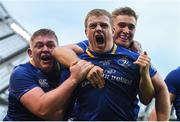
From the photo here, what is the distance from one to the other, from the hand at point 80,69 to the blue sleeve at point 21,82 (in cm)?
41

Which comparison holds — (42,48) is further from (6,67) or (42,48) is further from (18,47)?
(18,47)

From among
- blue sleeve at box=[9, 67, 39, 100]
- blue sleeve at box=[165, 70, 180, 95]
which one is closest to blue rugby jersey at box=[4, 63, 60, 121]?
blue sleeve at box=[9, 67, 39, 100]

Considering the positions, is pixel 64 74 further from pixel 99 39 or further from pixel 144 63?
pixel 144 63

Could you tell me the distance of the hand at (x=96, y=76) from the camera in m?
3.49

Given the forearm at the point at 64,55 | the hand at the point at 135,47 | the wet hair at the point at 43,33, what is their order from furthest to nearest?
1. the hand at the point at 135,47
2. the wet hair at the point at 43,33
3. the forearm at the point at 64,55

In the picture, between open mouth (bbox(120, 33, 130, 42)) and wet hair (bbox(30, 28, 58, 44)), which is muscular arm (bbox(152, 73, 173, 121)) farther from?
wet hair (bbox(30, 28, 58, 44))

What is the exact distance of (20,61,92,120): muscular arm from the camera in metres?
3.51

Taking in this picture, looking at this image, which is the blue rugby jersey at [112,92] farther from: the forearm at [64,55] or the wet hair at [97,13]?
the wet hair at [97,13]

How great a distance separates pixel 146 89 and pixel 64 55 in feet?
2.05

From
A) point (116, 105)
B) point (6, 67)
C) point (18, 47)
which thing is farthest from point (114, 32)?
point (18, 47)

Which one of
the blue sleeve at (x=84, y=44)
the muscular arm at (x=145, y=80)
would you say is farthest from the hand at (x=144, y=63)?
the blue sleeve at (x=84, y=44)

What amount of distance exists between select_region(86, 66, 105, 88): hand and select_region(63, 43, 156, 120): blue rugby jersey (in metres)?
0.09

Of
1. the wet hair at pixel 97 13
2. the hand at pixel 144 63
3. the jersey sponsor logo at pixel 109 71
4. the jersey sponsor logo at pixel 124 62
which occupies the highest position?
the wet hair at pixel 97 13

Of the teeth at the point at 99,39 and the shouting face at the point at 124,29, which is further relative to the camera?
the shouting face at the point at 124,29
